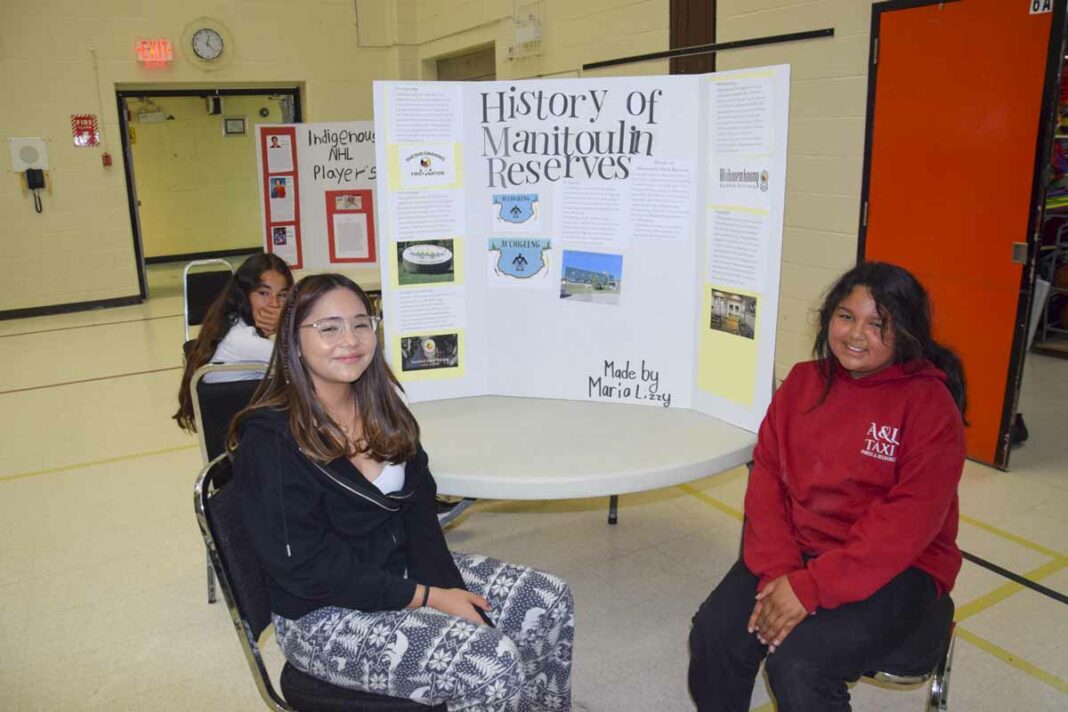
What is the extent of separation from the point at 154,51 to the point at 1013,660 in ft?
27.1

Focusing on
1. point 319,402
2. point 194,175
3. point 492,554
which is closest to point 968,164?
point 492,554

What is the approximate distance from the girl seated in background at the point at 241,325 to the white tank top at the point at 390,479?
0.97 meters

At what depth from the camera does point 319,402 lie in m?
1.61

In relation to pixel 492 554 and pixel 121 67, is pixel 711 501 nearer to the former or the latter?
pixel 492 554

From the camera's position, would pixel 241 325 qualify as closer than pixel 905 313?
No

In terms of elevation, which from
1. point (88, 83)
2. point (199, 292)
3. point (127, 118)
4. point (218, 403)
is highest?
point (88, 83)

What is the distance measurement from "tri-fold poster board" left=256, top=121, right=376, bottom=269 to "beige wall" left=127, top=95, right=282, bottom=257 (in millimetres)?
5439

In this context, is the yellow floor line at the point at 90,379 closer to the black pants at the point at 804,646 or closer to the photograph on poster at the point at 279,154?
the photograph on poster at the point at 279,154

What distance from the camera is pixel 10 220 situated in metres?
7.39

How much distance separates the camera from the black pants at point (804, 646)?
5.06ft

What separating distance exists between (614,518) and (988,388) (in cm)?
193

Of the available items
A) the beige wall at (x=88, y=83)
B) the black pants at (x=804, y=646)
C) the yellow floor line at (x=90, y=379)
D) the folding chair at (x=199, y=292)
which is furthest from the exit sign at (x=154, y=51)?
the black pants at (x=804, y=646)

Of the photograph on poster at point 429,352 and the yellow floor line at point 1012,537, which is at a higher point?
the photograph on poster at point 429,352

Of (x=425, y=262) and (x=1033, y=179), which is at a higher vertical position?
(x=1033, y=179)
